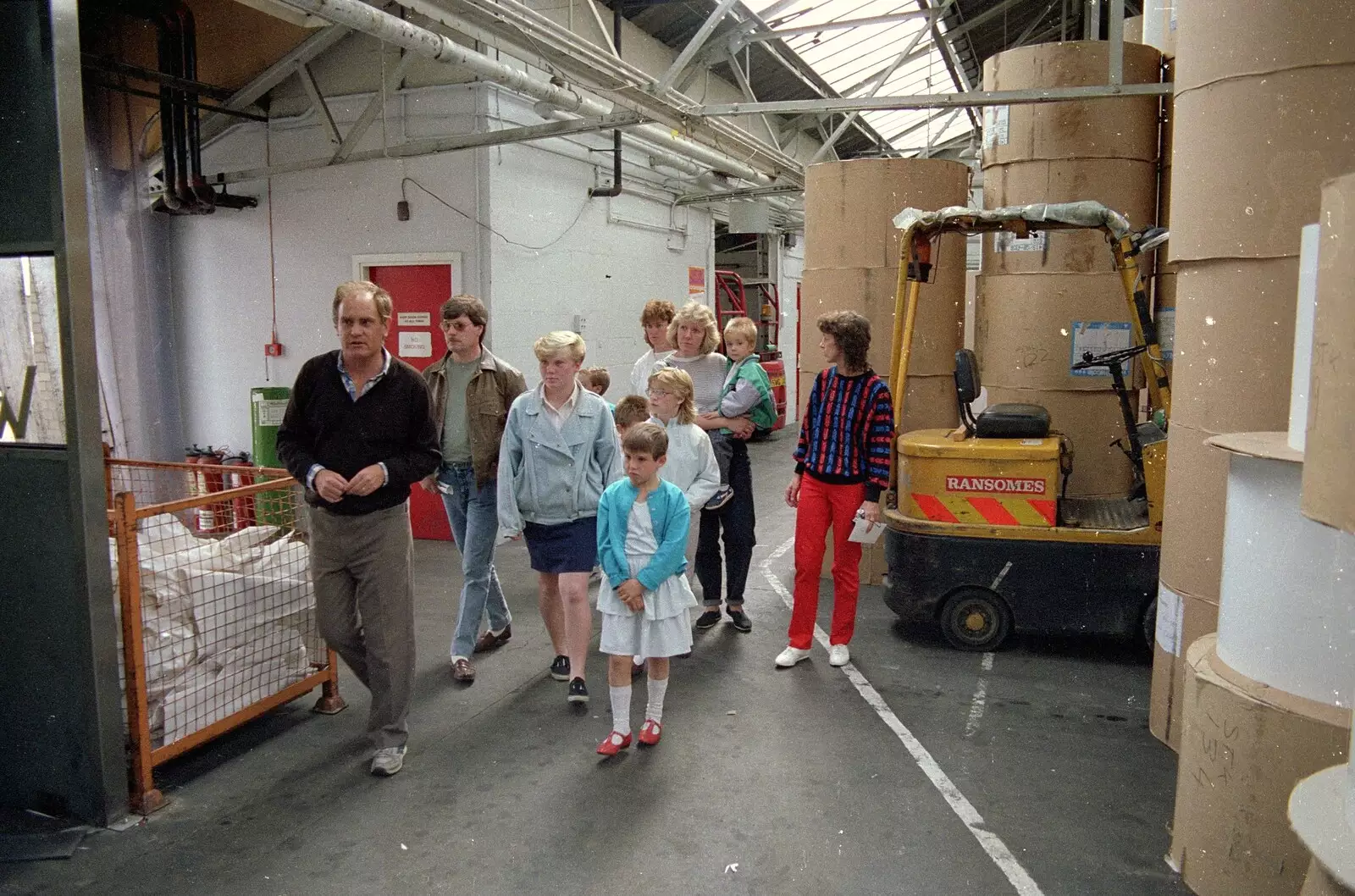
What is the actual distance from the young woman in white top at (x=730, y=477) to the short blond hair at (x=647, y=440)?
59.5 inches

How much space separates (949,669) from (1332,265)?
3.40 m

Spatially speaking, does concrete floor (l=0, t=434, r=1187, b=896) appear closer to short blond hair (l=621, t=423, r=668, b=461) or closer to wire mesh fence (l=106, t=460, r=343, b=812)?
wire mesh fence (l=106, t=460, r=343, b=812)

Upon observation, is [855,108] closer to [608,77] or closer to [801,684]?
[608,77]

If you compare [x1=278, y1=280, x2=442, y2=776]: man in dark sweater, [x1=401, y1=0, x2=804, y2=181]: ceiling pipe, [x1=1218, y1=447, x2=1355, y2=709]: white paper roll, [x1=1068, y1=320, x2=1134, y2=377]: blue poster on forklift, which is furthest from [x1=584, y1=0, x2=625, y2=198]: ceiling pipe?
[x1=1218, y1=447, x2=1355, y2=709]: white paper roll

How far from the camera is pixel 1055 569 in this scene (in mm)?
4766

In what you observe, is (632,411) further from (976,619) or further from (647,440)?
(976,619)

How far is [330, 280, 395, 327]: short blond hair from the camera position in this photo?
3.52 m

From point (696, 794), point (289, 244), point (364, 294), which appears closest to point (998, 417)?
point (696, 794)

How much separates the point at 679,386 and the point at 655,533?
1016 millimetres

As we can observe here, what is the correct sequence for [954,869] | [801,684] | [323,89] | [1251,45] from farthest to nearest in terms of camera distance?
[323,89] < [801,684] < [1251,45] < [954,869]

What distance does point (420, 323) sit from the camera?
7.76 m

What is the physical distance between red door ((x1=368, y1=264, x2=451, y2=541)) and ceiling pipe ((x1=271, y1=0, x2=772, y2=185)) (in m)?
1.58

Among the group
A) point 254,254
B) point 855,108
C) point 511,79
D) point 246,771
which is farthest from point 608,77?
point 246,771

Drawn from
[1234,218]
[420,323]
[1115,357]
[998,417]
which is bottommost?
[998,417]
